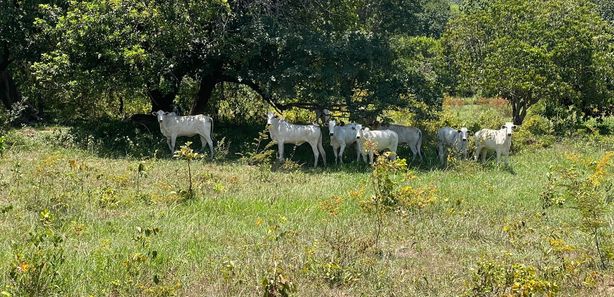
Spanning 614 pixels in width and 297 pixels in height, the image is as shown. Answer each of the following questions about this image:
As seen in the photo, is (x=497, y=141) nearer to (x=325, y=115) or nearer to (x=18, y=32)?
(x=325, y=115)

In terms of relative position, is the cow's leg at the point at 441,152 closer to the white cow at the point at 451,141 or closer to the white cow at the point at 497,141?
the white cow at the point at 451,141

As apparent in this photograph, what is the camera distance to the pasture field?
6254 mm

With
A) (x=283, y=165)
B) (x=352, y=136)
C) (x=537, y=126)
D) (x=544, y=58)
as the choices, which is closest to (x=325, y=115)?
(x=352, y=136)

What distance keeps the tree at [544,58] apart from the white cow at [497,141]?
511cm

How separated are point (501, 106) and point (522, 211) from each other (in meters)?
28.0

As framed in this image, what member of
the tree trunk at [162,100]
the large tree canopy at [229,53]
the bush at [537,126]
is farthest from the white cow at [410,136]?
the tree trunk at [162,100]

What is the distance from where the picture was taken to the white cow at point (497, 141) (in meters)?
16.4

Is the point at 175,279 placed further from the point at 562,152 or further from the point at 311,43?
the point at 562,152

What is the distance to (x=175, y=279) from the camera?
652 cm

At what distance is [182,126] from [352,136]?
4.76 m

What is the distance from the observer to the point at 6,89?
21.6 m

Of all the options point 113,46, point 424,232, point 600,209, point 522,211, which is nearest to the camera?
point 600,209

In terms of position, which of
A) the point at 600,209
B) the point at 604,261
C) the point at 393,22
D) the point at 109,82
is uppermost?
the point at 393,22

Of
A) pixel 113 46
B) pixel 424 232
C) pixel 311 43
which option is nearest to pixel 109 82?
pixel 113 46
